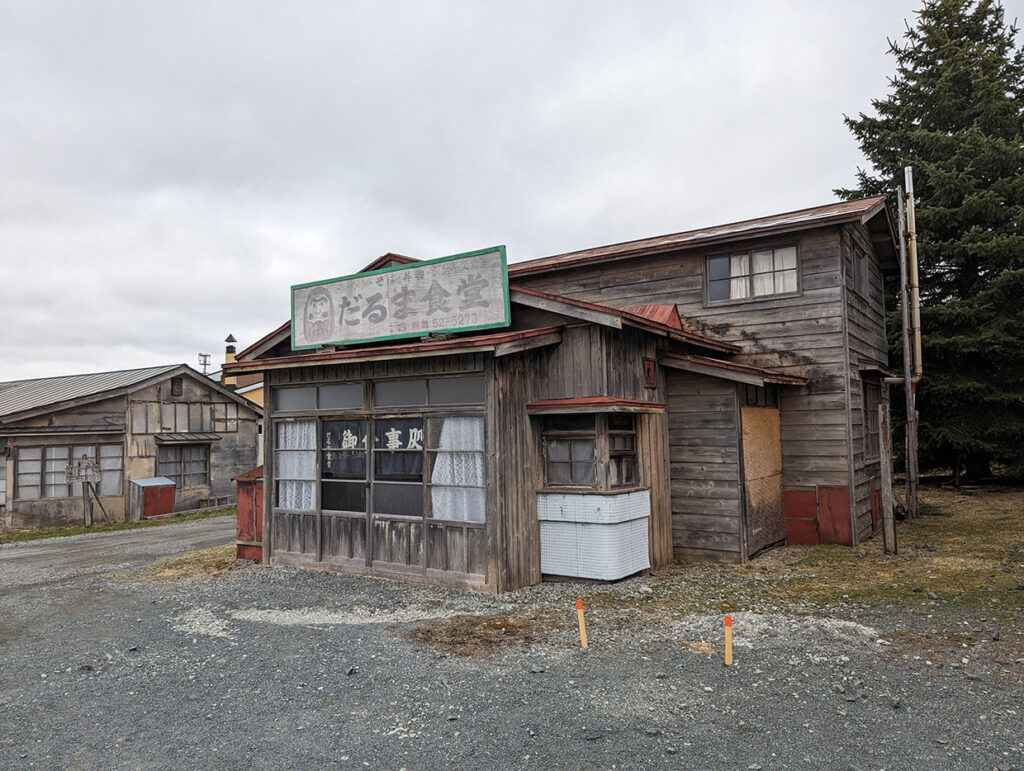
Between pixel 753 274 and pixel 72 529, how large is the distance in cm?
1779

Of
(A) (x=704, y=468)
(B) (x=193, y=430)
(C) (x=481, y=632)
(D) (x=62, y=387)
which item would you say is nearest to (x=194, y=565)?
(C) (x=481, y=632)

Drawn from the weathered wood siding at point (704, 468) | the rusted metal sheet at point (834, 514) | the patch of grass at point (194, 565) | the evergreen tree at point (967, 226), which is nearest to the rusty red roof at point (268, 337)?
the patch of grass at point (194, 565)

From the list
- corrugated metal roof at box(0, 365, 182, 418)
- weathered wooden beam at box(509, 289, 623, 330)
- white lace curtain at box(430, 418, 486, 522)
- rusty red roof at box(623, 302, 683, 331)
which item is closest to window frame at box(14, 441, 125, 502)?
corrugated metal roof at box(0, 365, 182, 418)

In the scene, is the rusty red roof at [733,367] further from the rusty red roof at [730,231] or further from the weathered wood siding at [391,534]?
the weathered wood siding at [391,534]

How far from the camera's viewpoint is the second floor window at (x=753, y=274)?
11359mm

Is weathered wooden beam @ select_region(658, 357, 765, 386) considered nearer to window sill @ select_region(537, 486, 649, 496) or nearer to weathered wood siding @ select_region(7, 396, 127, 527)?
window sill @ select_region(537, 486, 649, 496)

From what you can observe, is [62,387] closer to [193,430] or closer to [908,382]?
[193,430]

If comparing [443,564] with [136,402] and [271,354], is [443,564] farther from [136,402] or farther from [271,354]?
[136,402]

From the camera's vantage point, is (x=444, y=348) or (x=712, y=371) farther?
(x=712, y=371)

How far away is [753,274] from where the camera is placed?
11.6 meters

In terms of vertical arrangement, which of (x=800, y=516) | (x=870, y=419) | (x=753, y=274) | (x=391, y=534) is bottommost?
(x=800, y=516)

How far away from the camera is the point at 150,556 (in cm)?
1195

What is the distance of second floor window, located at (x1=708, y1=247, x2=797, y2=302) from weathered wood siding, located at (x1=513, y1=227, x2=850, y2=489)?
139 mm

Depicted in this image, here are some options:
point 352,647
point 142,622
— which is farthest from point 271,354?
point 352,647
